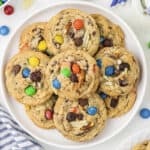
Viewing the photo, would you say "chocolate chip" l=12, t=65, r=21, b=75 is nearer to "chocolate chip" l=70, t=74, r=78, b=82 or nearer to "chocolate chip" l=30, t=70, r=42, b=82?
"chocolate chip" l=30, t=70, r=42, b=82

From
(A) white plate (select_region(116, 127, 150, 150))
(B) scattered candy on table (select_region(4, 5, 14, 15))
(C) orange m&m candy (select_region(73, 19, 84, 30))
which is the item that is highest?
(B) scattered candy on table (select_region(4, 5, 14, 15))

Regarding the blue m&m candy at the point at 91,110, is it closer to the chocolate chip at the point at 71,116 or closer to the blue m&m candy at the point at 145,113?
the chocolate chip at the point at 71,116

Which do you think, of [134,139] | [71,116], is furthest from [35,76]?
[134,139]

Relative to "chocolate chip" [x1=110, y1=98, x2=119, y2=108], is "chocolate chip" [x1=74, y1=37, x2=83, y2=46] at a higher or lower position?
higher

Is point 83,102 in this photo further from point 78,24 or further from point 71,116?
point 78,24

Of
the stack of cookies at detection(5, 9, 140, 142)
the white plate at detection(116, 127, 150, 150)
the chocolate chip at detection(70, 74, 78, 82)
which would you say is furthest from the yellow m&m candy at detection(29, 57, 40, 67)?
the white plate at detection(116, 127, 150, 150)


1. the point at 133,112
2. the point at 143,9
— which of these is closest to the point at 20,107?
the point at 133,112
